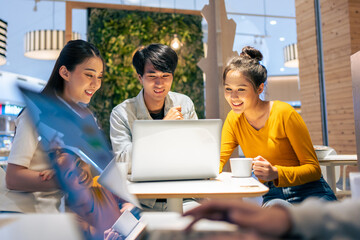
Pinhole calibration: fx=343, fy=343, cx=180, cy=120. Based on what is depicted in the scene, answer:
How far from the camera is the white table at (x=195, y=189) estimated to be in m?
1.07

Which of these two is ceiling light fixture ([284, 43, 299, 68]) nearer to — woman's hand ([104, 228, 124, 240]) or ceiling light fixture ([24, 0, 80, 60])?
ceiling light fixture ([24, 0, 80, 60])

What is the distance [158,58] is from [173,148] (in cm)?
87

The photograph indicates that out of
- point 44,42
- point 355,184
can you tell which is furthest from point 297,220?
point 44,42

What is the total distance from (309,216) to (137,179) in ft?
3.13

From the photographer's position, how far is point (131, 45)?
5.45 m

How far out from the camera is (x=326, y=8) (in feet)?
19.0

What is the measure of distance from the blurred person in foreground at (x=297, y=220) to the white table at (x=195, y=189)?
66cm

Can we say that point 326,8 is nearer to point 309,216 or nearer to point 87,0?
point 87,0

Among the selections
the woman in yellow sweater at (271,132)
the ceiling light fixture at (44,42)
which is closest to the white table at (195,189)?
the woman in yellow sweater at (271,132)

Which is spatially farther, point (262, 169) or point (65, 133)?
point (262, 169)

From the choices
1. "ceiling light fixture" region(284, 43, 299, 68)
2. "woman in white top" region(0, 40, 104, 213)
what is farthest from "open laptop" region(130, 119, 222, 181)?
"ceiling light fixture" region(284, 43, 299, 68)

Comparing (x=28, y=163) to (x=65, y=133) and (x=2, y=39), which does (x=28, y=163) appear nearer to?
(x=65, y=133)

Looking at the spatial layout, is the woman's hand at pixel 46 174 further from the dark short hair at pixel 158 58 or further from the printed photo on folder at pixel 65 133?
the dark short hair at pixel 158 58

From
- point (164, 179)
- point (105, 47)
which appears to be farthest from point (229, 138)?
point (105, 47)
